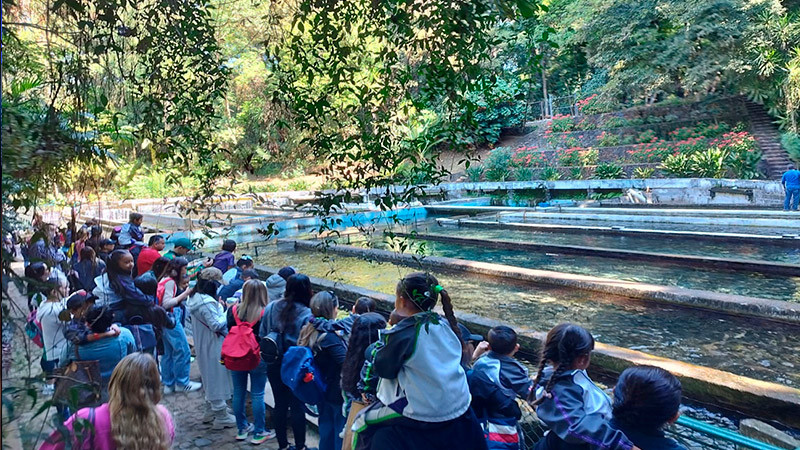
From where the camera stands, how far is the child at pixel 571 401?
7.22 feet

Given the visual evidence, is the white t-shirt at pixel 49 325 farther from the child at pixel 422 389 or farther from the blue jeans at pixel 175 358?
the child at pixel 422 389

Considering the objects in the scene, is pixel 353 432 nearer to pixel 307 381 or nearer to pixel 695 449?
pixel 307 381

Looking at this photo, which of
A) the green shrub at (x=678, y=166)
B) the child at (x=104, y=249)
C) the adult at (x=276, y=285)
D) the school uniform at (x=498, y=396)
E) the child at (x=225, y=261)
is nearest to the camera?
the school uniform at (x=498, y=396)

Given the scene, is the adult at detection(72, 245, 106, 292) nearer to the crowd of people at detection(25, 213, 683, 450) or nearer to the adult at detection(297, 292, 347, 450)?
the crowd of people at detection(25, 213, 683, 450)

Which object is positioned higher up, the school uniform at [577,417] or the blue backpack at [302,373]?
the school uniform at [577,417]

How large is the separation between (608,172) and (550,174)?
2.39 meters

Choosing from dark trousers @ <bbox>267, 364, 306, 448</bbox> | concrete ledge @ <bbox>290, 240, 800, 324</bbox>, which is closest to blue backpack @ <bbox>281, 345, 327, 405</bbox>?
dark trousers @ <bbox>267, 364, 306, 448</bbox>

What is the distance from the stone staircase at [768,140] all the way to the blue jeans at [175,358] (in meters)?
19.5

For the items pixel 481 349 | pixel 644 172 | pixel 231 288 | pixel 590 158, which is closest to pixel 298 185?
pixel 590 158

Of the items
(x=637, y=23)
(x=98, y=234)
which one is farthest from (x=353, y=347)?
(x=637, y=23)

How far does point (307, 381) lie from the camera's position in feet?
11.8

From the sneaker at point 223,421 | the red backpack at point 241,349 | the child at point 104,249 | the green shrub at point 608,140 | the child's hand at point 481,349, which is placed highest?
the green shrub at point 608,140

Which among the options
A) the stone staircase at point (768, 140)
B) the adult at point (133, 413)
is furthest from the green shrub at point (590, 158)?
the adult at point (133, 413)

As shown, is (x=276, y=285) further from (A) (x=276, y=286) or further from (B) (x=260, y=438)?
(B) (x=260, y=438)
